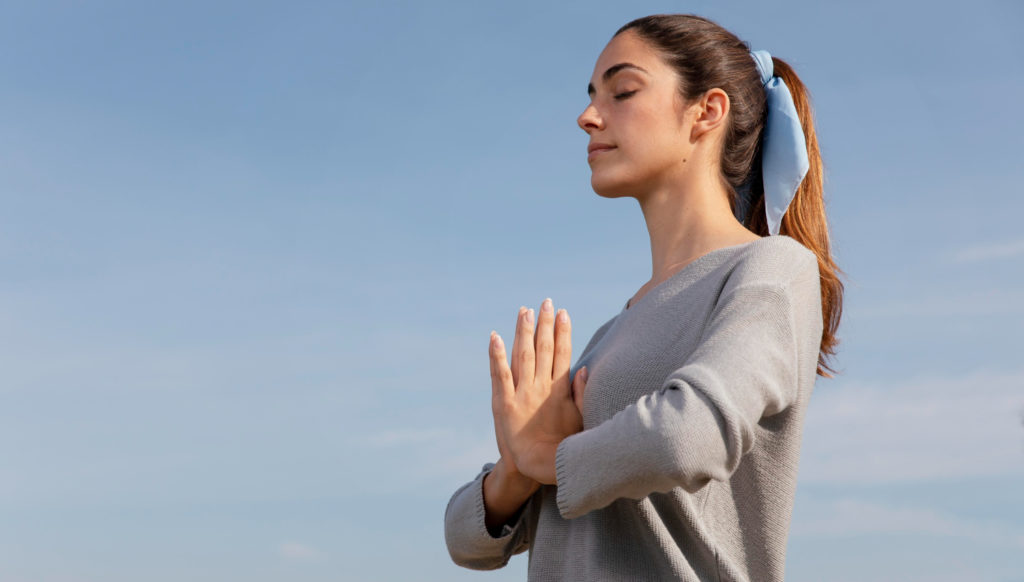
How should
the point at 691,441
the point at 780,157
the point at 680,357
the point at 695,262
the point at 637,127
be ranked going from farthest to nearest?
the point at 780,157, the point at 637,127, the point at 695,262, the point at 680,357, the point at 691,441

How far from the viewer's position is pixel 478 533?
3191 mm

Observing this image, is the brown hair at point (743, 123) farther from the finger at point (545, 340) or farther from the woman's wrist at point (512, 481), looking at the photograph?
the woman's wrist at point (512, 481)

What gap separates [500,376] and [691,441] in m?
0.80

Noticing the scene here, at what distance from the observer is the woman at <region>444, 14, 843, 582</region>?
2553mm

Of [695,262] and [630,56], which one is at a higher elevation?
[630,56]

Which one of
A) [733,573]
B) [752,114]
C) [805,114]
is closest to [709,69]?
[752,114]

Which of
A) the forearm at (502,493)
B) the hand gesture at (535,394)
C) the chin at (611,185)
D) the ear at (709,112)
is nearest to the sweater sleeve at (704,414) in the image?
the hand gesture at (535,394)

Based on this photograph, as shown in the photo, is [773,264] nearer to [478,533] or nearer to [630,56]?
[630,56]

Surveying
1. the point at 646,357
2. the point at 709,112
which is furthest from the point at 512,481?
the point at 709,112

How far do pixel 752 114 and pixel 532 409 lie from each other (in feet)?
4.42

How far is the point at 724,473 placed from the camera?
2504mm

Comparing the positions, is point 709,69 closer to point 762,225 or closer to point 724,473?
point 762,225

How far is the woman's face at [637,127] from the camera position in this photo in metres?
3.36

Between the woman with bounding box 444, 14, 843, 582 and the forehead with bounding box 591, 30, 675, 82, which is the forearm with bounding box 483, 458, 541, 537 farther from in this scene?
the forehead with bounding box 591, 30, 675, 82
